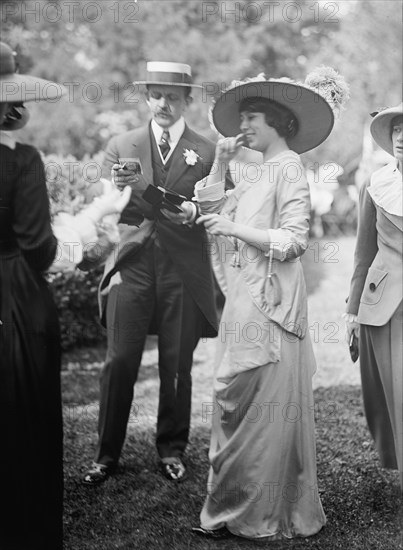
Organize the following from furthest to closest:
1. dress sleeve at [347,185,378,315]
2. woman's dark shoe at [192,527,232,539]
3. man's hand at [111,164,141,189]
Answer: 1. man's hand at [111,164,141,189]
2. dress sleeve at [347,185,378,315]
3. woman's dark shoe at [192,527,232,539]

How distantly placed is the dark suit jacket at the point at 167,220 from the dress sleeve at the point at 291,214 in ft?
3.29

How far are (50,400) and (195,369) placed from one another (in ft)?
15.4

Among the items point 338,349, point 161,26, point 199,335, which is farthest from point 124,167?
point 161,26

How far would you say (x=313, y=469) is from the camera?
452cm

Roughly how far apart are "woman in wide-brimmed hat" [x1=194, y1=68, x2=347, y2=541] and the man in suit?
2.53 ft

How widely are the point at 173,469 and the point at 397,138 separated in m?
2.37

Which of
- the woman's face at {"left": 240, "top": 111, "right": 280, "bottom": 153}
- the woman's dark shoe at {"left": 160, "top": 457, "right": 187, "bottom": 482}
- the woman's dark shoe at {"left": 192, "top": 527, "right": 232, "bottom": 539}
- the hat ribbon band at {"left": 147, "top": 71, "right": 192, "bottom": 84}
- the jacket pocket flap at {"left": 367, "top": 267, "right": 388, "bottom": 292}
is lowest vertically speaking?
the woman's dark shoe at {"left": 192, "top": 527, "right": 232, "bottom": 539}

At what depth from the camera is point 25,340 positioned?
147 inches

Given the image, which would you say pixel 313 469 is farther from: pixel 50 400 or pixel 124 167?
pixel 124 167

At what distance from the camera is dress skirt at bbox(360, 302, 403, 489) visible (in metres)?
4.49

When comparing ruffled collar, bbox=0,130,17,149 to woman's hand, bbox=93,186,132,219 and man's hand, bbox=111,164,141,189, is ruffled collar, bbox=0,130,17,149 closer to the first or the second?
woman's hand, bbox=93,186,132,219

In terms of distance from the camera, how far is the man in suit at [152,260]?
5.28m

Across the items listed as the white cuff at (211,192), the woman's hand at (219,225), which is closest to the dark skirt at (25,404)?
the woman's hand at (219,225)

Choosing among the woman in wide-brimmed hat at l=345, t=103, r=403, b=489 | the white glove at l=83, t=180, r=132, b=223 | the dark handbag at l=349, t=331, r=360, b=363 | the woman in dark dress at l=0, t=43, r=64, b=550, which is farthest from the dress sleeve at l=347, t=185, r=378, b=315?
the woman in dark dress at l=0, t=43, r=64, b=550
